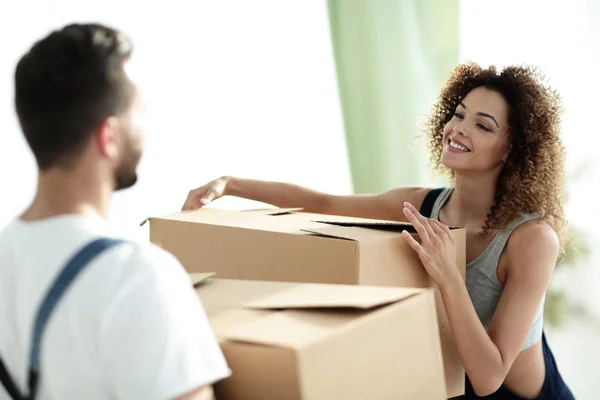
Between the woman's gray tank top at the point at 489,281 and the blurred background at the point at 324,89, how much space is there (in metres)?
0.85

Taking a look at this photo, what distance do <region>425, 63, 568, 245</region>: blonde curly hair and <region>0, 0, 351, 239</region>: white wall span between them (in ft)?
3.39

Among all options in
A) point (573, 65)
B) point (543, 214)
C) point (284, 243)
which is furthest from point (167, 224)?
point (573, 65)

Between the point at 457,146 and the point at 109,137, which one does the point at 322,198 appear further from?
the point at 109,137

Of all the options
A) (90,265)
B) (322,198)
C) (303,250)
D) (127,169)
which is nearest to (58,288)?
(90,265)

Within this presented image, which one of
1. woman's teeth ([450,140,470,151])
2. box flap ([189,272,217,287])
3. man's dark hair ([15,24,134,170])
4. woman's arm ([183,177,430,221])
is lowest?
woman's arm ([183,177,430,221])

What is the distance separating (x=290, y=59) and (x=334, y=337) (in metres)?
1.93

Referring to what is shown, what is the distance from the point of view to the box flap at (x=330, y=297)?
0.89 m

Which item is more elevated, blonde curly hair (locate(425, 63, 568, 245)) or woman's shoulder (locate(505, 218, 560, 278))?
blonde curly hair (locate(425, 63, 568, 245))

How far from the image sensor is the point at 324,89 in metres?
2.69

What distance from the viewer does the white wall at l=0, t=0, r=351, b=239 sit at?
7.45ft

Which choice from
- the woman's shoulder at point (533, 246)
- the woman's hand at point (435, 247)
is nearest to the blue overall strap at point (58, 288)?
the woman's hand at point (435, 247)

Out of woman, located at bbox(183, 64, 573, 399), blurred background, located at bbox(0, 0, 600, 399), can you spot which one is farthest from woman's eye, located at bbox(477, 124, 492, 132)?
blurred background, located at bbox(0, 0, 600, 399)

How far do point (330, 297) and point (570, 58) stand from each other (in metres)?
1.69

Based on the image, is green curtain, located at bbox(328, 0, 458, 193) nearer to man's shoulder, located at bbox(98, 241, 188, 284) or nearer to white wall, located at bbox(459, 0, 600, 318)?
white wall, located at bbox(459, 0, 600, 318)
